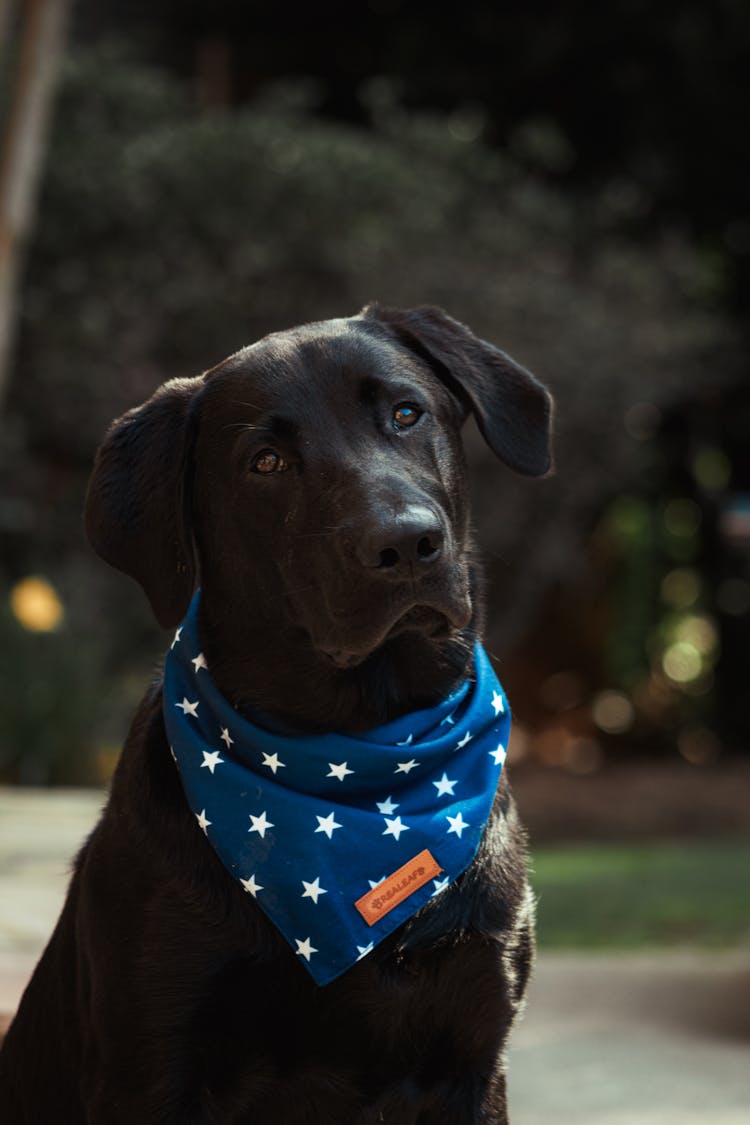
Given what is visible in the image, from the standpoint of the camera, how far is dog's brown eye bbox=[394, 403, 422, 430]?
2.27 m

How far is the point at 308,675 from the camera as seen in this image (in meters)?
2.26

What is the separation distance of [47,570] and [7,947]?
17.1 feet

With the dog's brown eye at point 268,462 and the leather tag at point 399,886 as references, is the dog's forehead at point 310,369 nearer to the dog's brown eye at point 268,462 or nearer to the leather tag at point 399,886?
the dog's brown eye at point 268,462

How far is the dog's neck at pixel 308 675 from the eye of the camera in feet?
7.43

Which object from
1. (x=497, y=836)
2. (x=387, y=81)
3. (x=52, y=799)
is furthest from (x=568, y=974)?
(x=387, y=81)

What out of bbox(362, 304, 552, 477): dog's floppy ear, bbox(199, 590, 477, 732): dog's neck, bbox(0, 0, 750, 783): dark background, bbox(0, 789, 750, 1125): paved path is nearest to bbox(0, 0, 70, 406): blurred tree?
bbox(0, 0, 750, 783): dark background

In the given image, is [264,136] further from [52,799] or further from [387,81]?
[52,799]

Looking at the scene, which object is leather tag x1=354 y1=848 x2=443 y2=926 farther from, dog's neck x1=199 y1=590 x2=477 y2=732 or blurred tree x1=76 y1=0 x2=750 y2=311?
blurred tree x1=76 y1=0 x2=750 y2=311

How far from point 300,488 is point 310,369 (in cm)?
19

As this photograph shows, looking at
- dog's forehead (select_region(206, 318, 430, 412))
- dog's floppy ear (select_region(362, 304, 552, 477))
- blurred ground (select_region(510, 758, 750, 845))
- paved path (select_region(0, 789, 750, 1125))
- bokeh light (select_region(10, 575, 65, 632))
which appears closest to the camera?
dog's forehead (select_region(206, 318, 430, 412))

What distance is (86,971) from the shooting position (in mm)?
2152

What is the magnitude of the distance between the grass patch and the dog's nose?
4.84m

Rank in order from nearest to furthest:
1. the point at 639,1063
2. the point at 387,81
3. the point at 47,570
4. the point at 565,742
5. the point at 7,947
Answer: the point at 7,947 → the point at 639,1063 → the point at 47,570 → the point at 387,81 → the point at 565,742

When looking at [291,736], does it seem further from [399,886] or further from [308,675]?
[399,886]
